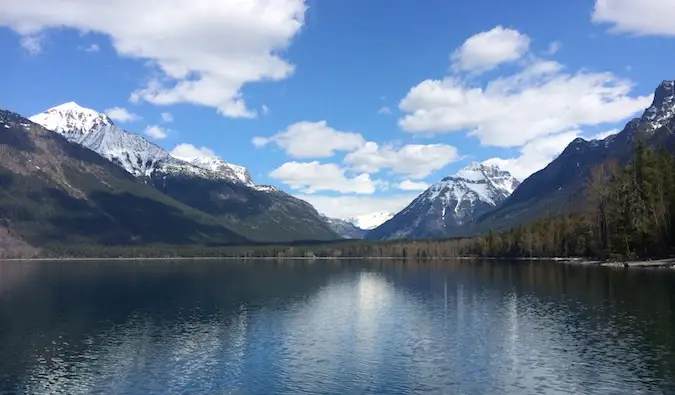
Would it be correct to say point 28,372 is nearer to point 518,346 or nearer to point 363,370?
point 363,370

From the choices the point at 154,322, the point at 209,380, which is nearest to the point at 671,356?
the point at 209,380

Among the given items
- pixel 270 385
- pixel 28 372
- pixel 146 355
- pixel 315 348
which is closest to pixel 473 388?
pixel 270 385

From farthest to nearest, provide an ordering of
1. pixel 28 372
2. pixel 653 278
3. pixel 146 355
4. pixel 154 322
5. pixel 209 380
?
pixel 653 278, pixel 154 322, pixel 146 355, pixel 28 372, pixel 209 380

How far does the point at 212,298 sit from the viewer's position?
123m

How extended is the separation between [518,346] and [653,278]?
7505 cm

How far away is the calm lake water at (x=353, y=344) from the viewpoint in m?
48.0

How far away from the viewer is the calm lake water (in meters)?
48.0

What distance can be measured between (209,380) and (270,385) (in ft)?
19.6

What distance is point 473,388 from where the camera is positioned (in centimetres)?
4578

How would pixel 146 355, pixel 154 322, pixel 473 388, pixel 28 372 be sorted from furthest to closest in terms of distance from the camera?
pixel 154 322, pixel 146 355, pixel 28 372, pixel 473 388

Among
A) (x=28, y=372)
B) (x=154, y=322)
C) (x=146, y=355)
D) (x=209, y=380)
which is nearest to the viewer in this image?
(x=209, y=380)

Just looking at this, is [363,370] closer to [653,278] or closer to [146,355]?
[146,355]

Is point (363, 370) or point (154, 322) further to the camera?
point (154, 322)

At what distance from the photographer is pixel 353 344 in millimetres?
64938
